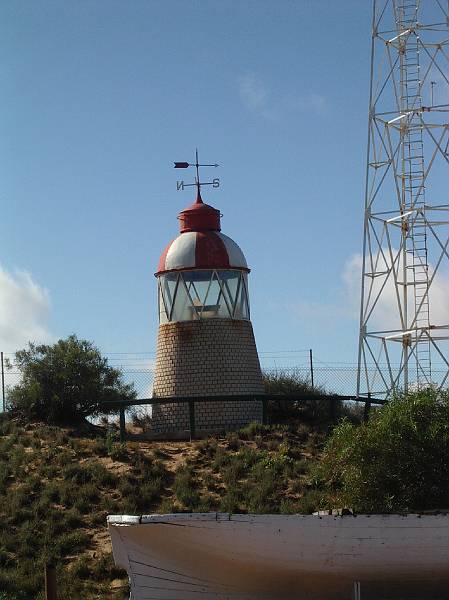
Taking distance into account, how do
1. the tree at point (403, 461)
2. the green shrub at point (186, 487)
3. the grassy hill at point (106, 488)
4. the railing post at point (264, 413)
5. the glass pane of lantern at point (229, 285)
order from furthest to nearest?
the glass pane of lantern at point (229, 285) → the railing post at point (264, 413) → the green shrub at point (186, 487) → the grassy hill at point (106, 488) → the tree at point (403, 461)

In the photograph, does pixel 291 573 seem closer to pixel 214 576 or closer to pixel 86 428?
pixel 214 576

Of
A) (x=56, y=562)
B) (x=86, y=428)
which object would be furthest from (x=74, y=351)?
(x=56, y=562)

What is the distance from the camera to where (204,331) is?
31359 mm

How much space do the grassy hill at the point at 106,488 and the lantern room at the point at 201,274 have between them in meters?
4.62

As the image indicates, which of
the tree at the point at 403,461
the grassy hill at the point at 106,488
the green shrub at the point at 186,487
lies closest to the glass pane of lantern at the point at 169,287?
the grassy hill at the point at 106,488

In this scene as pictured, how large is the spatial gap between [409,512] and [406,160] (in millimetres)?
17729

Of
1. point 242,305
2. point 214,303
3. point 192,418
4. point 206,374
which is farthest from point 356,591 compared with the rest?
point 242,305

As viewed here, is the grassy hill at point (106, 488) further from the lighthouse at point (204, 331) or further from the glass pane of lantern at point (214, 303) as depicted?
the glass pane of lantern at point (214, 303)

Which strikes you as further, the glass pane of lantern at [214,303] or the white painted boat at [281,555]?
the glass pane of lantern at [214,303]

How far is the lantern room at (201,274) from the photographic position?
104 ft

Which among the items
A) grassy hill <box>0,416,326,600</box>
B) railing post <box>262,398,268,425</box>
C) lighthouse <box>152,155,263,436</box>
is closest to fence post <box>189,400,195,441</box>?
grassy hill <box>0,416,326,600</box>

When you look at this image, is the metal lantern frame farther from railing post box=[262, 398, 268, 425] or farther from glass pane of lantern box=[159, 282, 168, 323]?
railing post box=[262, 398, 268, 425]

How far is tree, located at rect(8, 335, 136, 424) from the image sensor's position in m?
31.8

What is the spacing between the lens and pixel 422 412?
1989 centimetres
